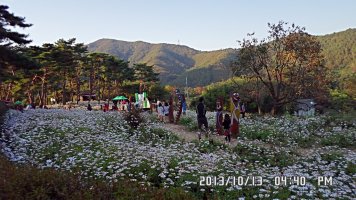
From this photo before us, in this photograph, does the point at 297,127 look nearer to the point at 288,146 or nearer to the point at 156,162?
the point at 288,146

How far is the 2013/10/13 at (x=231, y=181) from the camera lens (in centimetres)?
745

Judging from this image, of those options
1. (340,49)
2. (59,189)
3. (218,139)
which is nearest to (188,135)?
(218,139)

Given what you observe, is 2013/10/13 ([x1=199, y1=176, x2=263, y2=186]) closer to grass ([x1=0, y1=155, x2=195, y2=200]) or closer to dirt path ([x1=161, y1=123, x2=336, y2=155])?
grass ([x1=0, y1=155, x2=195, y2=200])

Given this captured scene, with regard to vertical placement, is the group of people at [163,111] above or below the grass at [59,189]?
above

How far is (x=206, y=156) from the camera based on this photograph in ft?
34.7

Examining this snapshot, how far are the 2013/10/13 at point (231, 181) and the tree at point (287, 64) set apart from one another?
1743cm

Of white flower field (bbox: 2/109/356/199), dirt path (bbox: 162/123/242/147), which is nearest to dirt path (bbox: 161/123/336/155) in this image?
dirt path (bbox: 162/123/242/147)

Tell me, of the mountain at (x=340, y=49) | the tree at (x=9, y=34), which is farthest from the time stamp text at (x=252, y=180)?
the mountain at (x=340, y=49)

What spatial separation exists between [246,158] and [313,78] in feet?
49.3

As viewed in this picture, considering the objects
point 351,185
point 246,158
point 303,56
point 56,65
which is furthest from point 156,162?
point 56,65

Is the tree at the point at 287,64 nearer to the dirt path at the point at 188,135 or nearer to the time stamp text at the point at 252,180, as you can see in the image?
the dirt path at the point at 188,135

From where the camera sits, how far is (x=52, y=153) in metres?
10.8

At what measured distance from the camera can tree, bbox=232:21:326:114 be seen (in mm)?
23953

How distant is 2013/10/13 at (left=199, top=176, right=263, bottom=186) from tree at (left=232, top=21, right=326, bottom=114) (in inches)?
686
